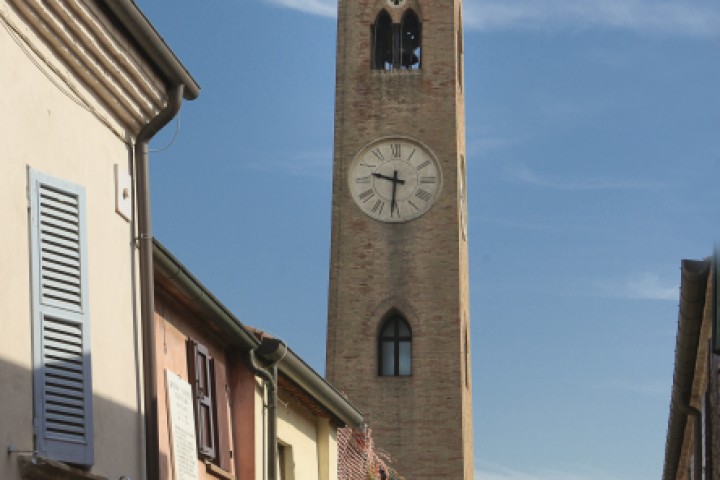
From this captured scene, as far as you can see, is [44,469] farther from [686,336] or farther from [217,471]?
[686,336]

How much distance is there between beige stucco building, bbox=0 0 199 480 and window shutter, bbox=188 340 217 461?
346 cm

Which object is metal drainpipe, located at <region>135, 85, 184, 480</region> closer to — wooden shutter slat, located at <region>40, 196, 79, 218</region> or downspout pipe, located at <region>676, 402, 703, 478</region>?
wooden shutter slat, located at <region>40, 196, 79, 218</region>

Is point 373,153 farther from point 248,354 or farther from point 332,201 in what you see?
point 248,354

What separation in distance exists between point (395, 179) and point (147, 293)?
33.2 metres

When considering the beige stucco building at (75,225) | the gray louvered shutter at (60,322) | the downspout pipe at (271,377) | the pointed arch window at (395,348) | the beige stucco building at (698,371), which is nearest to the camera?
the beige stucco building at (75,225)

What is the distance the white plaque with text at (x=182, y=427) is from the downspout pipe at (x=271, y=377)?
75.0 inches

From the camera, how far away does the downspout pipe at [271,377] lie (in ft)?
52.2

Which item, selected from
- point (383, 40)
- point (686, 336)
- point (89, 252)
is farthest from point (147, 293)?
point (383, 40)

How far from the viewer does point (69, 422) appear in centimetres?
957

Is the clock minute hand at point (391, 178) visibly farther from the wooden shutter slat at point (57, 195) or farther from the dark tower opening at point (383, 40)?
the wooden shutter slat at point (57, 195)

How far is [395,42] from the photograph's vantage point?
45.2 metres

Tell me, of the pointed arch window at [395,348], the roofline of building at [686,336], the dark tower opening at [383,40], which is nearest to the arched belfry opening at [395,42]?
the dark tower opening at [383,40]

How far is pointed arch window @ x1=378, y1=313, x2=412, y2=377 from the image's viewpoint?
42.9m

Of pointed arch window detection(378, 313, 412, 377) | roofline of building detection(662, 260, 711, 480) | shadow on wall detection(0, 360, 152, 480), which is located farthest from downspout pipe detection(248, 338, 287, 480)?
pointed arch window detection(378, 313, 412, 377)
